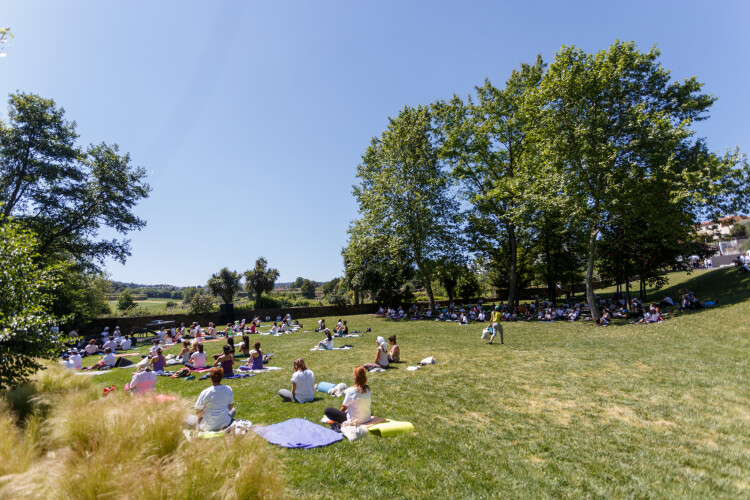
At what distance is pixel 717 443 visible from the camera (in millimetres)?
5664

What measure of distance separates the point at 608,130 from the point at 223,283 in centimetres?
5843

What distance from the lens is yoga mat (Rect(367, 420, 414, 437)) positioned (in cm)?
633

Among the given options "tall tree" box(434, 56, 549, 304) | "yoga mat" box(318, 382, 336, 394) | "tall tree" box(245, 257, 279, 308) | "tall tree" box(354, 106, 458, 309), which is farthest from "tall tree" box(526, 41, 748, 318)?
"tall tree" box(245, 257, 279, 308)

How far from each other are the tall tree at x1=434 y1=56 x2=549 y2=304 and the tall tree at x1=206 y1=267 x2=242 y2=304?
43844mm

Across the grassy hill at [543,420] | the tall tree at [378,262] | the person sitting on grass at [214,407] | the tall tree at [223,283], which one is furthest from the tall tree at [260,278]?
the person sitting on grass at [214,407]

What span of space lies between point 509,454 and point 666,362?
30.8 ft

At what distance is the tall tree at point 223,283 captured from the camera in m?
61.0

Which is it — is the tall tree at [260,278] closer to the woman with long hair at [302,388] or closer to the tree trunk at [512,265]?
the tree trunk at [512,265]

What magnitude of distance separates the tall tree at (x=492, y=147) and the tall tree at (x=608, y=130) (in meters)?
5.31

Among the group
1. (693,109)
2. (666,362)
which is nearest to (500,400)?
(666,362)

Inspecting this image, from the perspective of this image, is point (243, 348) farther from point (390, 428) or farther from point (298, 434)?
point (390, 428)

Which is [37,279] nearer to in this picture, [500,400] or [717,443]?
[500,400]

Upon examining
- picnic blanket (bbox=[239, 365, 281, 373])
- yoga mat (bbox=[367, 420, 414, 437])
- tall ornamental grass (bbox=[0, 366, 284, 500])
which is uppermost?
tall ornamental grass (bbox=[0, 366, 284, 500])

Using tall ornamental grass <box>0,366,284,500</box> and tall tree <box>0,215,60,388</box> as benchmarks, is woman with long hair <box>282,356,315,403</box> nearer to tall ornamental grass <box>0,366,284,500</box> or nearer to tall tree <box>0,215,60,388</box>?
tall ornamental grass <box>0,366,284,500</box>
